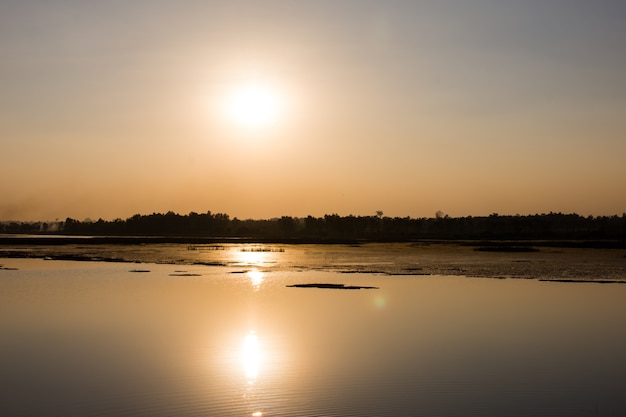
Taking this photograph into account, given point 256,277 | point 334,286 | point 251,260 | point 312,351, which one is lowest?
point 312,351

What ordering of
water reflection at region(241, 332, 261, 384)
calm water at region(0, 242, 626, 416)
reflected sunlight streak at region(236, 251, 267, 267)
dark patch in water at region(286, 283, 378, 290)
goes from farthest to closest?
reflected sunlight streak at region(236, 251, 267, 267), dark patch in water at region(286, 283, 378, 290), water reflection at region(241, 332, 261, 384), calm water at region(0, 242, 626, 416)

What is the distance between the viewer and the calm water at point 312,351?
1507cm

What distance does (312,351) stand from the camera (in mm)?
21125

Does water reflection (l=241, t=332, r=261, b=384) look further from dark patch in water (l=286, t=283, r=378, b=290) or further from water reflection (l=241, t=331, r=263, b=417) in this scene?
dark patch in water (l=286, t=283, r=378, b=290)

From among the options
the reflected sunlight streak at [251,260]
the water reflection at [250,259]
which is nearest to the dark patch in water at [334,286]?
the reflected sunlight streak at [251,260]

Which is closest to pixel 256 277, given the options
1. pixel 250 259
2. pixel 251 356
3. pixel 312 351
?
pixel 250 259

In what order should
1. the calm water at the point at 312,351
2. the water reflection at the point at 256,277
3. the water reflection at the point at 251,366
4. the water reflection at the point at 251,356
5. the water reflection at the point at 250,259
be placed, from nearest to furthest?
the water reflection at the point at 251,366 < the calm water at the point at 312,351 < the water reflection at the point at 251,356 < the water reflection at the point at 256,277 < the water reflection at the point at 250,259

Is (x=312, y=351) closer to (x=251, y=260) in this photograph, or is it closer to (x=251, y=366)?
(x=251, y=366)

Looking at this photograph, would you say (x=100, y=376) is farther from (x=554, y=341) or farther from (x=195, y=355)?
(x=554, y=341)

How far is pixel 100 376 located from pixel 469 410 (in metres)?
9.24

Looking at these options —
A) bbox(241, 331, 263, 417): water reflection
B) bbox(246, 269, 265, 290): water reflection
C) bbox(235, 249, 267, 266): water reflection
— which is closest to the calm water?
bbox(241, 331, 263, 417): water reflection

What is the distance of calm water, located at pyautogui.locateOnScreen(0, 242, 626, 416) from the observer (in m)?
15.1

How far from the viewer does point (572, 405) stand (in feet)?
48.9

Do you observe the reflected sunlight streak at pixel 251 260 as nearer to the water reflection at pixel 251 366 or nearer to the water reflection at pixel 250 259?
the water reflection at pixel 250 259
